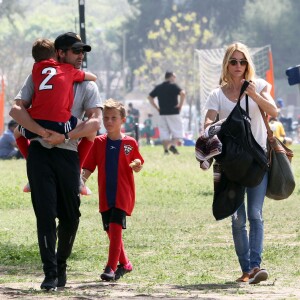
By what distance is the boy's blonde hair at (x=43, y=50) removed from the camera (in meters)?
9.22

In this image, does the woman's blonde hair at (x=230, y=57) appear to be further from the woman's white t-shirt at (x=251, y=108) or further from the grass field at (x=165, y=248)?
the grass field at (x=165, y=248)

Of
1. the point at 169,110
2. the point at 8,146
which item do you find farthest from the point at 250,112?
the point at 169,110

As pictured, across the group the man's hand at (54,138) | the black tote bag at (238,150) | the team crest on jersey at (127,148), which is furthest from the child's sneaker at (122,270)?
the man's hand at (54,138)

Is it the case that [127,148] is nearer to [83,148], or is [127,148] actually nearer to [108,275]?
[83,148]

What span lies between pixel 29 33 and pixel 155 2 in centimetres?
6766

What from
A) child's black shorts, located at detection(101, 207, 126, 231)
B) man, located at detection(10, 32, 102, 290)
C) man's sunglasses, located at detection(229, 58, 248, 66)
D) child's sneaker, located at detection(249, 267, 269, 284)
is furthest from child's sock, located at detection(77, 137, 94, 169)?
child's sneaker, located at detection(249, 267, 269, 284)

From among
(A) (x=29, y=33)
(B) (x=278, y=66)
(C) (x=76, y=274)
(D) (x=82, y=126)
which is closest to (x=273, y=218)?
(C) (x=76, y=274)

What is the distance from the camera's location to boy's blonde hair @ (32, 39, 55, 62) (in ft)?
30.2

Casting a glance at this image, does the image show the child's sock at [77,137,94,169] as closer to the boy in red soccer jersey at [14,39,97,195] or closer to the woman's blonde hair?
the boy in red soccer jersey at [14,39,97,195]

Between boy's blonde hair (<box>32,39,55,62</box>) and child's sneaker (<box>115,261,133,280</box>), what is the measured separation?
5.98ft

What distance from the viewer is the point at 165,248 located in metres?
12.0

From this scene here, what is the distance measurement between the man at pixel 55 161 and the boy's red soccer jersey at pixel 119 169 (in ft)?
2.32

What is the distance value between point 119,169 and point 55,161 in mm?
1008

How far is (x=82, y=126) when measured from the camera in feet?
30.0
